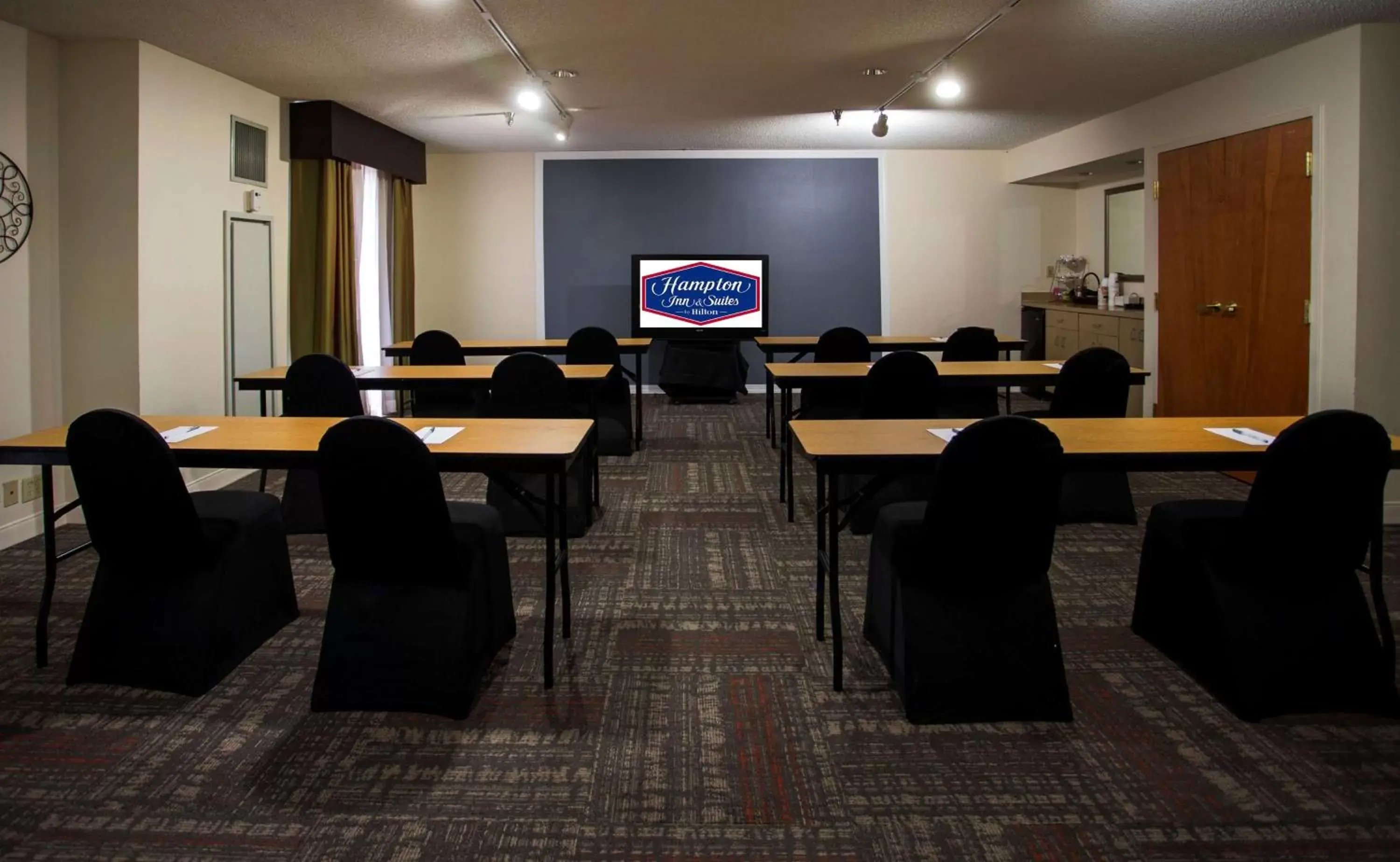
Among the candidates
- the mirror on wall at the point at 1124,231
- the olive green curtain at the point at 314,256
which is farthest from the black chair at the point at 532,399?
the mirror on wall at the point at 1124,231

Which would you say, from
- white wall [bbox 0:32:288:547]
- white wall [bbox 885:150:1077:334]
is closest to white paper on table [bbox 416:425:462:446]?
white wall [bbox 0:32:288:547]

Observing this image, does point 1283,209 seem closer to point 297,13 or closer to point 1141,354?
point 1141,354

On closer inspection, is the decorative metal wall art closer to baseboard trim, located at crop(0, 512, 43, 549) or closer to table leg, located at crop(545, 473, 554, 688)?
baseboard trim, located at crop(0, 512, 43, 549)

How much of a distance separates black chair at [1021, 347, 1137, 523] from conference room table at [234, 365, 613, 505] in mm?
2187

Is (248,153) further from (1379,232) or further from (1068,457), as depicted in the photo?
(1379,232)

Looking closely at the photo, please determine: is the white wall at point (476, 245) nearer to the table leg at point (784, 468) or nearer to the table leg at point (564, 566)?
the table leg at point (784, 468)

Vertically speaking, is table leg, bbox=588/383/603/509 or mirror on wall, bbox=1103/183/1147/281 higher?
mirror on wall, bbox=1103/183/1147/281

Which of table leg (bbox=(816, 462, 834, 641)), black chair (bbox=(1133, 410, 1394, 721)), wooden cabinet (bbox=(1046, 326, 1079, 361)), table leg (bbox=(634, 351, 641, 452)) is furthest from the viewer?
wooden cabinet (bbox=(1046, 326, 1079, 361))

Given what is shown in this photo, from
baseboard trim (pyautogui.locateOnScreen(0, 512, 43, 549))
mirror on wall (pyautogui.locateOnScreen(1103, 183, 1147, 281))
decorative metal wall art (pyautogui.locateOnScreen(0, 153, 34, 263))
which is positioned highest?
mirror on wall (pyautogui.locateOnScreen(1103, 183, 1147, 281))

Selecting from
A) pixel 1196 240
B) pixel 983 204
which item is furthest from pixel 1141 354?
pixel 983 204

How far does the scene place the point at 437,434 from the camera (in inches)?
123

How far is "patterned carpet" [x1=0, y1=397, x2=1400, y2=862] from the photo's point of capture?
204 cm

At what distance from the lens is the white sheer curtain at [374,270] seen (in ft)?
25.8

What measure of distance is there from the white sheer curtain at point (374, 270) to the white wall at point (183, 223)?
6.42ft
